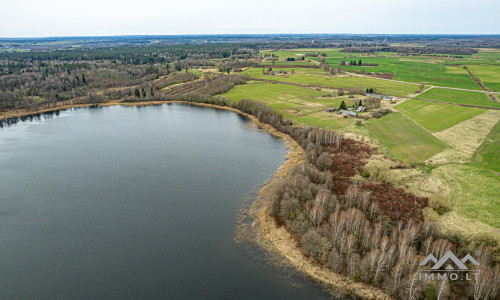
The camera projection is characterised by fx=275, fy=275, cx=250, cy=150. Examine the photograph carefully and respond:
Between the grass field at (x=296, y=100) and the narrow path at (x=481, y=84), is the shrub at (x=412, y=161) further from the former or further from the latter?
the narrow path at (x=481, y=84)

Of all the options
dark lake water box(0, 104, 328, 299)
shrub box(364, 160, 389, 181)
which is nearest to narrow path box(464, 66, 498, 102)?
shrub box(364, 160, 389, 181)

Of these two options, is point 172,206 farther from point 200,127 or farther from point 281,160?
point 200,127

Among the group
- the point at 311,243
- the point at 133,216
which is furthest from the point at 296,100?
the point at 311,243

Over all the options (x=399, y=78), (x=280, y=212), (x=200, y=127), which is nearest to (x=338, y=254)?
(x=280, y=212)

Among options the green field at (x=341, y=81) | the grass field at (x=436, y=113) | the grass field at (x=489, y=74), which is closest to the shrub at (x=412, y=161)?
the grass field at (x=436, y=113)

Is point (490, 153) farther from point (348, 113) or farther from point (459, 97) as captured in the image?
point (459, 97)
